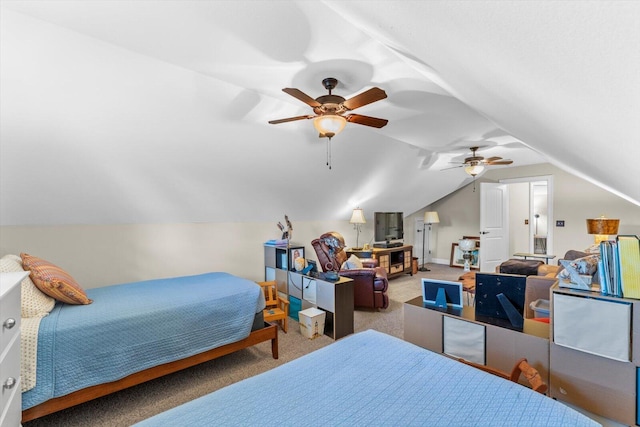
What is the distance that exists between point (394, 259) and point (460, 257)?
230cm

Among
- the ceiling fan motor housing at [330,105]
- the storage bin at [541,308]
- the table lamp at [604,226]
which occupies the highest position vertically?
the ceiling fan motor housing at [330,105]

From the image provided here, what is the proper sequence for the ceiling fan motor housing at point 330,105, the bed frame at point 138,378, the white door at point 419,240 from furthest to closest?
the white door at point 419,240 < the ceiling fan motor housing at point 330,105 < the bed frame at point 138,378

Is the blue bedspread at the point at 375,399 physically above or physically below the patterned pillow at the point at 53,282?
below

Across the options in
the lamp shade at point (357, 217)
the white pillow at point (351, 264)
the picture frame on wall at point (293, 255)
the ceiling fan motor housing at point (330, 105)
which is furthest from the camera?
the lamp shade at point (357, 217)

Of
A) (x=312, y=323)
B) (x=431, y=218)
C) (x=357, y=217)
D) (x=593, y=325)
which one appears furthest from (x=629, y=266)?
(x=431, y=218)

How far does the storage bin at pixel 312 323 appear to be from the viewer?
3263 millimetres

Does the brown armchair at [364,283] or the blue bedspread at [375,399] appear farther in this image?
the brown armchair at [364,283]

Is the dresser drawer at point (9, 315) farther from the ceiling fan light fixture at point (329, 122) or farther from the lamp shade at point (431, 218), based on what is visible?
the lamp shade at point (431, 218)

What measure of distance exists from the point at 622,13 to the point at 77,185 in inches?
146

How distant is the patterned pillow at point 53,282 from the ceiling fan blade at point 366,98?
2.49 meters

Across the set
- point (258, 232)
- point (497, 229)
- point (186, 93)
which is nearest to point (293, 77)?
point (186, 93)

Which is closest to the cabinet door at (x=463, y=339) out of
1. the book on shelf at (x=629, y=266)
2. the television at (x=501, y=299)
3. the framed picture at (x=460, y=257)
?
the television at (x=501, y=299)

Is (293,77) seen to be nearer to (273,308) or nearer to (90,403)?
(273,308)

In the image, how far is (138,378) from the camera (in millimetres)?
2193
